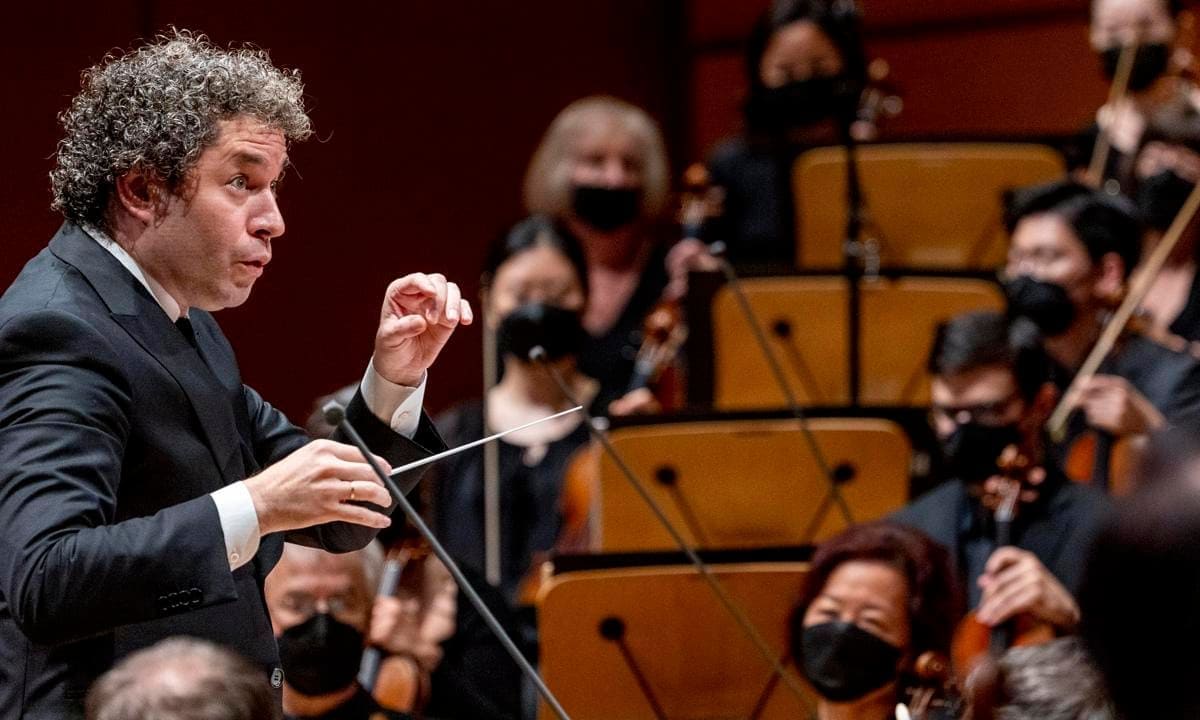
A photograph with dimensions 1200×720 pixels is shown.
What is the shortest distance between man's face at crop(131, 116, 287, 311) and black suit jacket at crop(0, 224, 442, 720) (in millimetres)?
19

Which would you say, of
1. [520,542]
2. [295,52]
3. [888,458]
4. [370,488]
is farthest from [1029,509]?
[295,52]

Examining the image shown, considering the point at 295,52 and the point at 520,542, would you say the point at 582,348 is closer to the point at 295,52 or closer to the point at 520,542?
the point at 520,542

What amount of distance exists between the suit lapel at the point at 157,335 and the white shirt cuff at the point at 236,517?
74 millimetres

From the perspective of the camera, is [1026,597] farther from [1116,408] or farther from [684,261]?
[684,261]

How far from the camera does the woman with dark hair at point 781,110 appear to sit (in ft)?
7.57

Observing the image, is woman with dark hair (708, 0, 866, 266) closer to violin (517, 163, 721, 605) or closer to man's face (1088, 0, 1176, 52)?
violin (517, 163, 721, 605)

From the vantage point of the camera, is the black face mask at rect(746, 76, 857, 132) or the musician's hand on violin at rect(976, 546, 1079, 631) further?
the black face mask at rect(746, 76, 857, 132)

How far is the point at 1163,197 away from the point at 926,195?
0.27 meters

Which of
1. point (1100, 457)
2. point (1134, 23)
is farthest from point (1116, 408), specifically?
point (1134, 23)

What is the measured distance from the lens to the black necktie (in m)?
0.94

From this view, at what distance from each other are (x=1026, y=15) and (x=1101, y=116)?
0.61 m

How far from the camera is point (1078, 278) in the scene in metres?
1.96

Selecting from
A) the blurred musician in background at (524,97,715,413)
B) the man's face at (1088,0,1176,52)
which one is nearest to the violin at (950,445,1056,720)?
the blurred musician in background at (524,97,715,413)

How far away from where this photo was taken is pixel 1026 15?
2.86 metres
